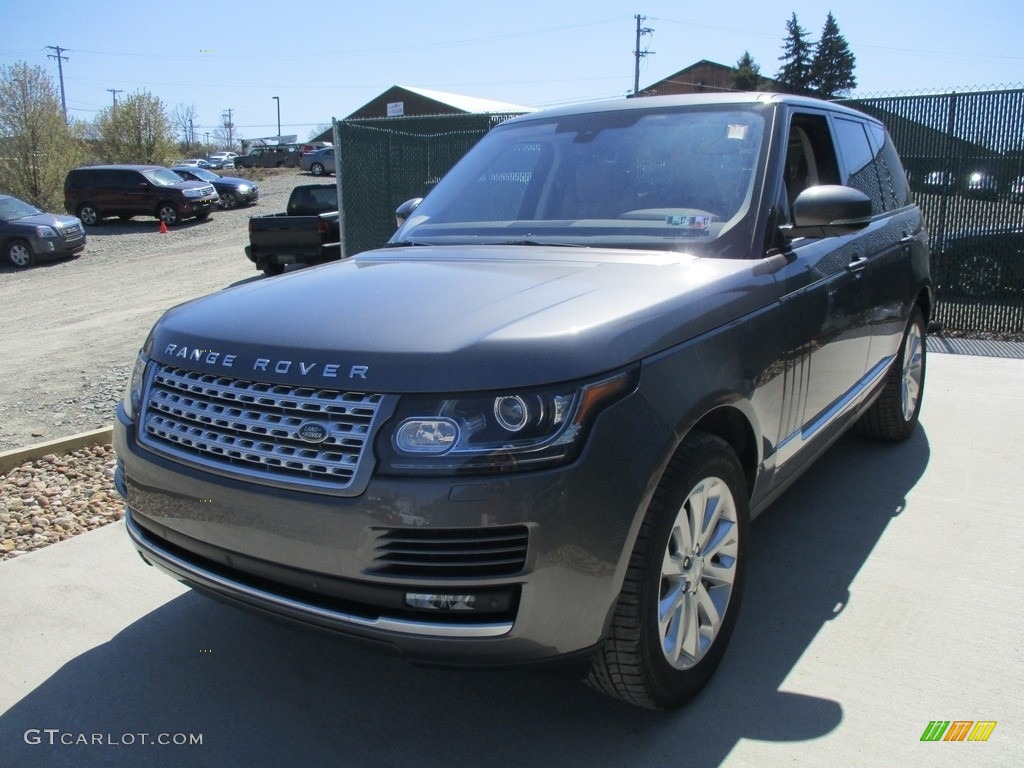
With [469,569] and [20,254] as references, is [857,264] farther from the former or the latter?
[20,254]

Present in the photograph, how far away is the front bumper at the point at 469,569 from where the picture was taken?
81.4 inches

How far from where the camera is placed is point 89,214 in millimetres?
27359

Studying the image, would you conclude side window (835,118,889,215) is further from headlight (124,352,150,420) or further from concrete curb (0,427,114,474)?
concrete curb (0,427,114,474)

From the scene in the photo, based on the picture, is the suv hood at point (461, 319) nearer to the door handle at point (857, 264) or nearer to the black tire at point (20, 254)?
the door handle at point (857, 264)

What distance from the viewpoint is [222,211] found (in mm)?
30312

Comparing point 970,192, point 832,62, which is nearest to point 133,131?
point 970,192

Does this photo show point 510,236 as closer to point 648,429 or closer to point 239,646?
point 648,429

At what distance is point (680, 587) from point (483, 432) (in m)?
0.89

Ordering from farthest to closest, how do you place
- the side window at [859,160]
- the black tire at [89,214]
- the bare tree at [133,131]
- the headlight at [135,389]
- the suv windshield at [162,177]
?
the bare tree at [133,131]
the black tire at [89,214]
the suv windshield at [162,177]
the side window at [859,160]
the headlight at [135,389]

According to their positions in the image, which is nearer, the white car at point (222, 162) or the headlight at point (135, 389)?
the headlight at point (135, 389)

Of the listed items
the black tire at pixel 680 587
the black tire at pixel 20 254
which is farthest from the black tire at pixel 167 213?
the black tire at pixel 680 587

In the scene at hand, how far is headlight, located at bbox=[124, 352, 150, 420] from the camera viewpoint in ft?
9.08

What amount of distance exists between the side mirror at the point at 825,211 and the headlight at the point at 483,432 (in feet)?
5.11

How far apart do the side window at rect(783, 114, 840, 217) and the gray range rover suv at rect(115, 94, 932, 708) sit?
145 mm
